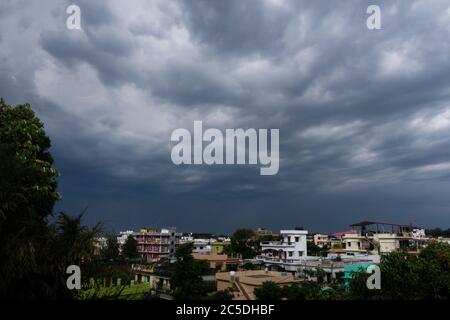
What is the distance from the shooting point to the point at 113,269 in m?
8.28

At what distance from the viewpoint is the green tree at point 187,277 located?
910 inches

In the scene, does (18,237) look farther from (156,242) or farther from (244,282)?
(156,242)

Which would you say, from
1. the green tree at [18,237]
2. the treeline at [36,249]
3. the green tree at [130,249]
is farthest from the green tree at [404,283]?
the green tree at [130,249]

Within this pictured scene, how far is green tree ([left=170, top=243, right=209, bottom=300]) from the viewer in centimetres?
2312

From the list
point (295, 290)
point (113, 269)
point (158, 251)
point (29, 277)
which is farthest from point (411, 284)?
point (158, 251)

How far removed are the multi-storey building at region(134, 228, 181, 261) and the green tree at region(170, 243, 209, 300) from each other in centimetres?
3721

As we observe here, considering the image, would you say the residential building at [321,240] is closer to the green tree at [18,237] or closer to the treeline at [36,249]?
the green tree at [18,237]

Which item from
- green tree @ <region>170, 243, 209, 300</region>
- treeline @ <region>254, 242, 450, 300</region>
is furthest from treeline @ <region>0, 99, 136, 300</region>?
green tree @ <region>170, 243, 209, 300</region>

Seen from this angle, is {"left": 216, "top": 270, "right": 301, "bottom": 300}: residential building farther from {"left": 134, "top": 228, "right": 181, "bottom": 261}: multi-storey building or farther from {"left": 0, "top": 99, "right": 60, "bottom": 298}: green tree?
{"left": 134, "top": 228, "right": 181, "bottom": 261}: multi-storey building

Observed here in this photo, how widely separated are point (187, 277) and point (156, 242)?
38.8 meters
